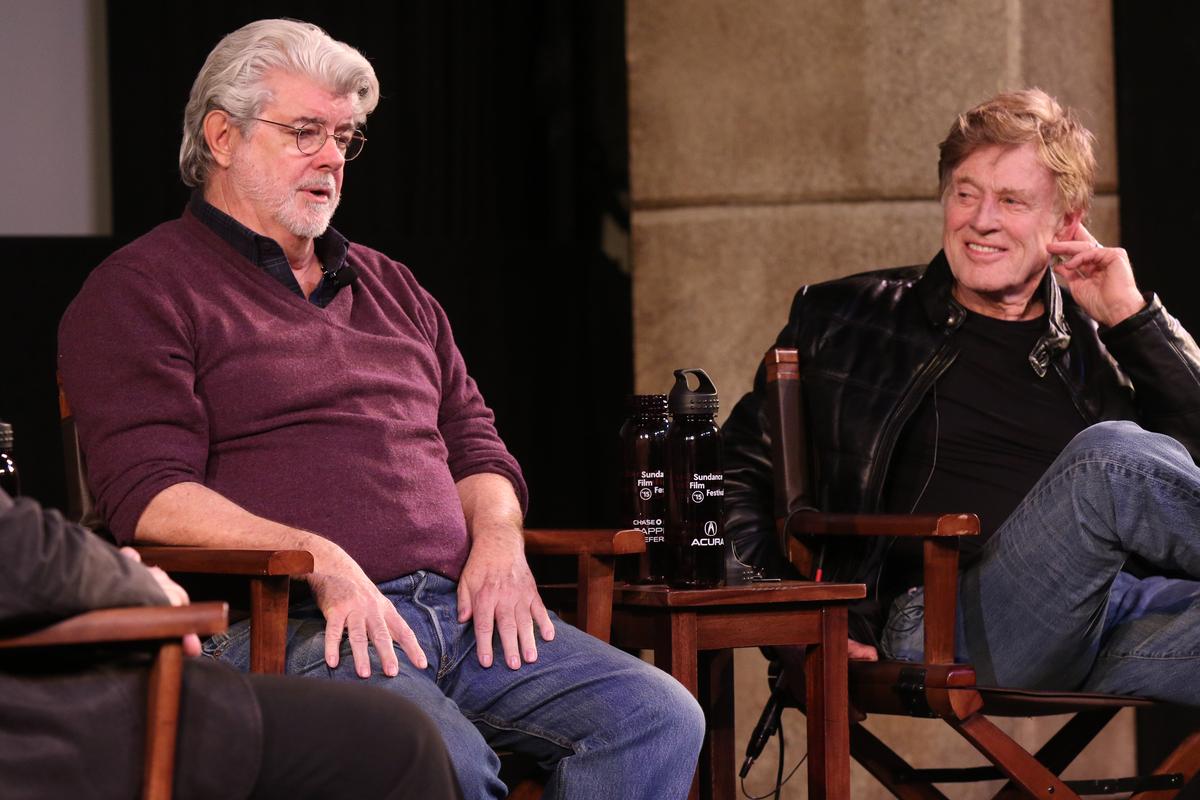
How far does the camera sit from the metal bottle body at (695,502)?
2.55m

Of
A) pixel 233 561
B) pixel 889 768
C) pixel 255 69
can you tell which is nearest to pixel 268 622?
pixel 233 561

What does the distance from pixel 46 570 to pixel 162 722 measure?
8.0 inches

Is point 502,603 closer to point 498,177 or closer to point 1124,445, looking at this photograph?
point 1124,445

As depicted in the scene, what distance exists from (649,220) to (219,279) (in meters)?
1.90

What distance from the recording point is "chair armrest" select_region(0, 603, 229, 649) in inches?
63.1

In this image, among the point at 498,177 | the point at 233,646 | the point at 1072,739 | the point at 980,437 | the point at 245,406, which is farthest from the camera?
the point at 498,177

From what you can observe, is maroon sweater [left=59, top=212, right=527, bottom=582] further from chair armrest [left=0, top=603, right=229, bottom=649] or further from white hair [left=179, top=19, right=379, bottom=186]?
chair armrest [left=0, top=603, right=229, bottom=649]

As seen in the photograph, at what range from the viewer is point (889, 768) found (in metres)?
2.81

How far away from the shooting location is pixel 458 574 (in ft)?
8.16

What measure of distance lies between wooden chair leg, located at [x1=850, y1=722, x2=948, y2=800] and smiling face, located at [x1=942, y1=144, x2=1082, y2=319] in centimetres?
89

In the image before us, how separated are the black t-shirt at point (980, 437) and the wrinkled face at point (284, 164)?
1223 mm

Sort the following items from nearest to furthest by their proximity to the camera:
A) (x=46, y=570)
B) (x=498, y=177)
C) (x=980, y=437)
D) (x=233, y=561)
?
(x=46, y=570)
(x=233, y=561)
(x=980, y=437)
(x=498, y=177)

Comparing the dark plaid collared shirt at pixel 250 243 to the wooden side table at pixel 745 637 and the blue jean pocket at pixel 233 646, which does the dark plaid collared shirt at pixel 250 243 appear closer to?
the blue jean pocket at pixel 233 646

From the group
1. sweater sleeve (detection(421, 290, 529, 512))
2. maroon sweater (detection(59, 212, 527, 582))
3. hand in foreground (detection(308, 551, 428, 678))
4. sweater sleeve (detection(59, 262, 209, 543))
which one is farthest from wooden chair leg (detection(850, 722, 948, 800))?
sweater sleeve (detection(59, 262, 209, 543))
